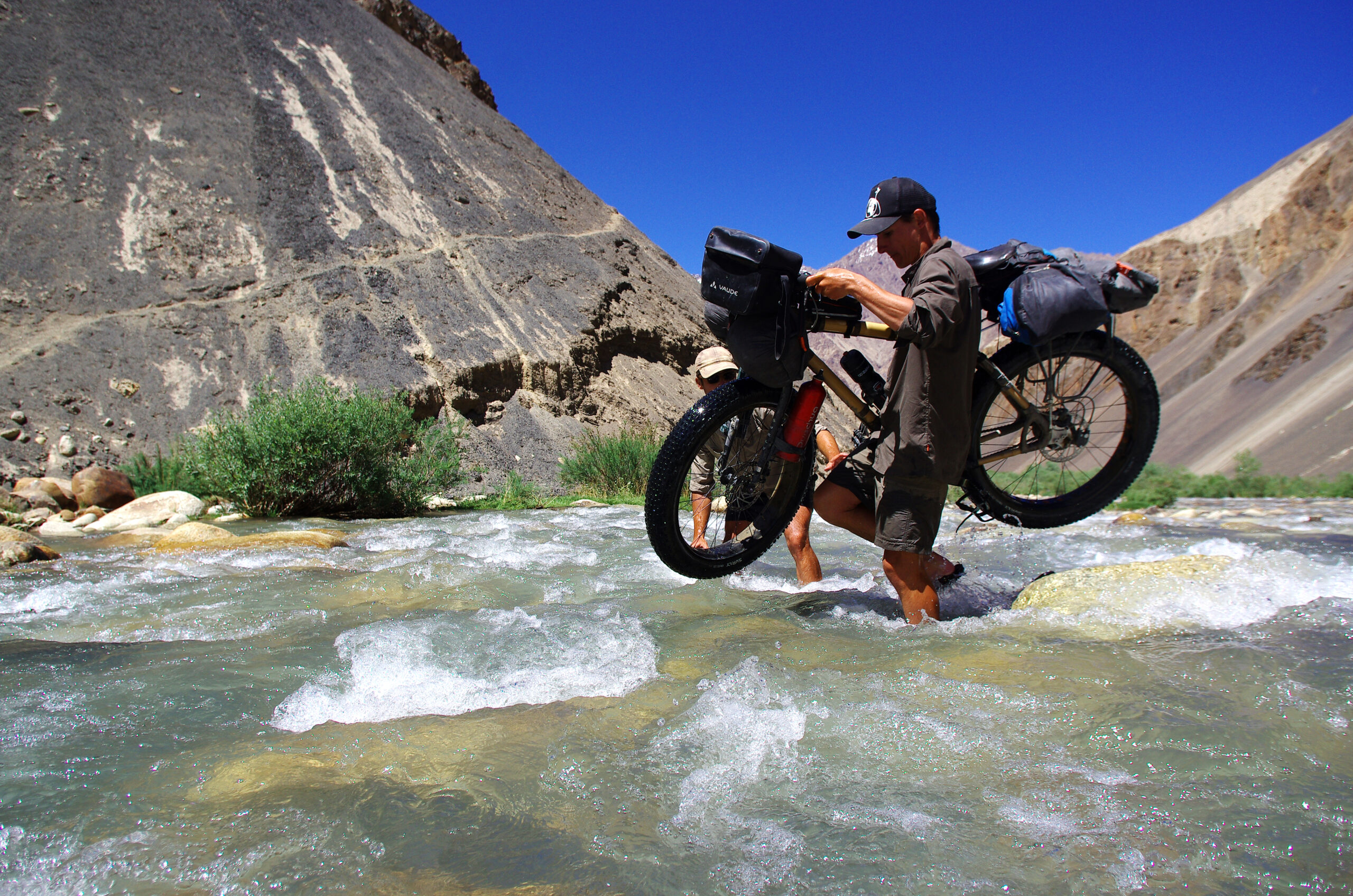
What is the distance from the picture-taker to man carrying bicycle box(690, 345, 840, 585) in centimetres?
355

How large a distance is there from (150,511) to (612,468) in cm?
587

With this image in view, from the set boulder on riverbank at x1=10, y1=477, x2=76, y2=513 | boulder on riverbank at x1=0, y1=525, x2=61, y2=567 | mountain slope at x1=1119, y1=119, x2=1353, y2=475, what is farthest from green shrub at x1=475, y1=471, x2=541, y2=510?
mountain slope at x1=1119, y1=119, x2=1353, y2=475

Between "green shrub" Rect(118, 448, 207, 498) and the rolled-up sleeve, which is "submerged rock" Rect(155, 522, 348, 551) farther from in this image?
the rolled-up sleeve

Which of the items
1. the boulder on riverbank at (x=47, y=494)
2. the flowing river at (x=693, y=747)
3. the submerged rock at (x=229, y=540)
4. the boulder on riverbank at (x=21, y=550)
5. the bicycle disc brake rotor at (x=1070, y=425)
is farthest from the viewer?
the boulder on riverbank at (x=47, y=494)

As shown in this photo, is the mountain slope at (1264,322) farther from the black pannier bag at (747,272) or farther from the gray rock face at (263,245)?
the black pannier bag at (747,272)

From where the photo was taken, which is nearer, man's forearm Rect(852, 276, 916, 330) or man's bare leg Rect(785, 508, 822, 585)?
man's forearm Rect(852, 276, 916, 330)

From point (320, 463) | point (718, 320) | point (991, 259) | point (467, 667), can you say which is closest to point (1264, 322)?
point (320, 463)

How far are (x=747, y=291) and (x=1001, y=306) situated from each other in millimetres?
1103

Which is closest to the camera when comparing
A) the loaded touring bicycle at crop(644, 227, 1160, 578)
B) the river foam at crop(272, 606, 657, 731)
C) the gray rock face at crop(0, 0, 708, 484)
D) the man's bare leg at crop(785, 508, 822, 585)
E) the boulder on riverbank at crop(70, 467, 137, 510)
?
the river foam at crop(272, 606, 657, 731)

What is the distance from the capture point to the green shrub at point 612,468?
12102 mm

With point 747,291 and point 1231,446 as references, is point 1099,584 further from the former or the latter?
point 1231,446

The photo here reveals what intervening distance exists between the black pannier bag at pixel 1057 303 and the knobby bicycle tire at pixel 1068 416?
8.9 inches

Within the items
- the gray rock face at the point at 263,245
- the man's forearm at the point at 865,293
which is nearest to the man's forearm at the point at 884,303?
the man's forearm at the point at 865,293

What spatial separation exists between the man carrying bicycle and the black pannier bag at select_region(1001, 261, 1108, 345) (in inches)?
40.5
